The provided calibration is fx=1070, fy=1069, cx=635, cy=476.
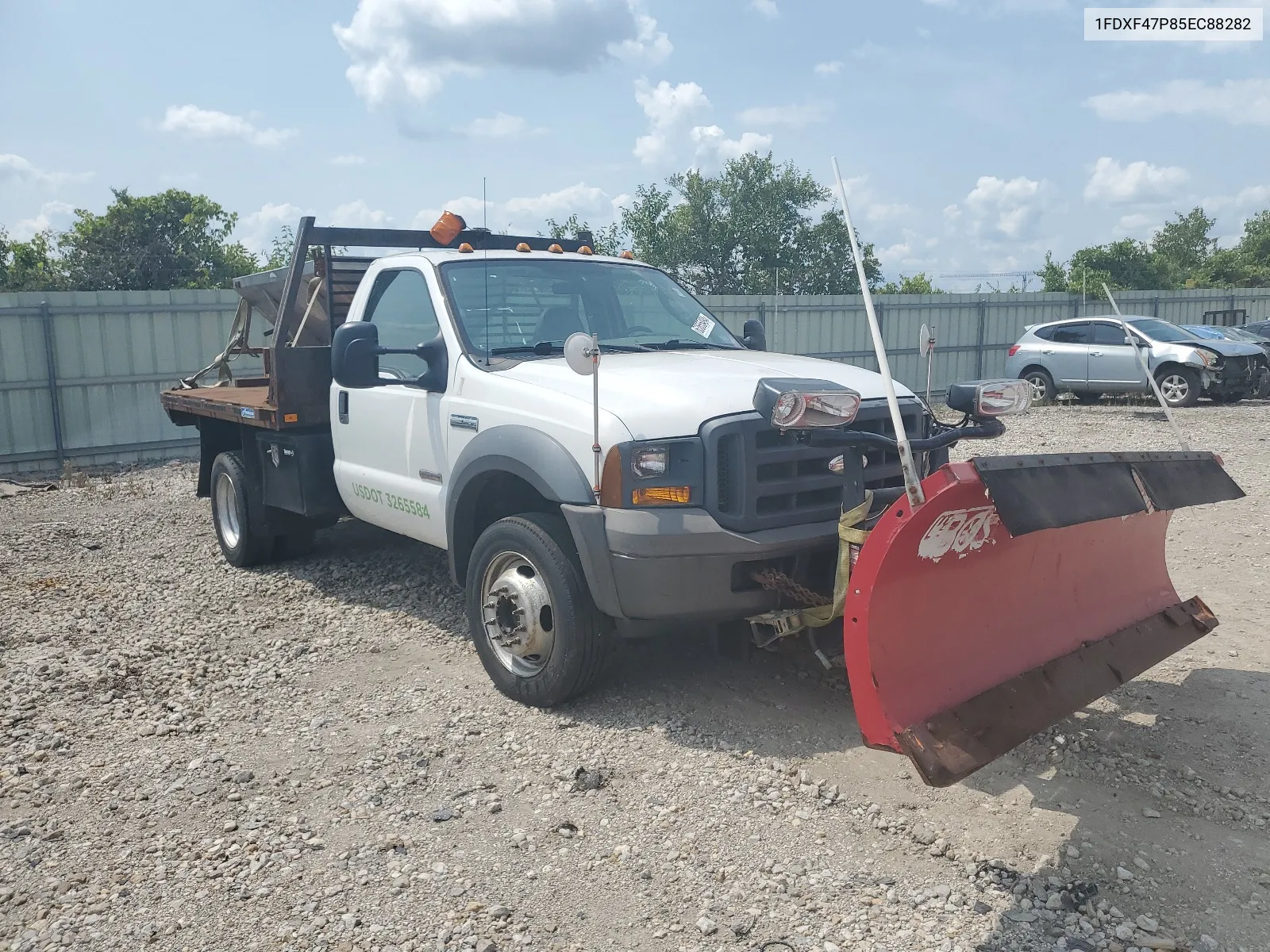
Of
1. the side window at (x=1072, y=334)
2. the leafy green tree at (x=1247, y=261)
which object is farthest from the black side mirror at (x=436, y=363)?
the leafy green tree at (x=1247, y=261)

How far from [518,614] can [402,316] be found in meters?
2.00

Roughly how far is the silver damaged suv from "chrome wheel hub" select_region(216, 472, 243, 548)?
13.6m

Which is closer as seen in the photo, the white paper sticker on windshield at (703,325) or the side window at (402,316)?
the side window at (402,316)

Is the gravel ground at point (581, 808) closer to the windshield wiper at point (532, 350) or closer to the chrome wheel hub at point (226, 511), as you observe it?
the windshield wiper at point (532, 350)

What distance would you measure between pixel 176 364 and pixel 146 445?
117 centimetres

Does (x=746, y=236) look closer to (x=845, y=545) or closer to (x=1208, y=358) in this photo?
(x=1208, y=358)

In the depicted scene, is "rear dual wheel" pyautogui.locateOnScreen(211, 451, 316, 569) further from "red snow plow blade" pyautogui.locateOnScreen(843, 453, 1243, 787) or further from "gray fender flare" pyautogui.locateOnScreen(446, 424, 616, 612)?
"red snow plow blade" pyautogui.locateOnScreen(843, 453, 1243, 787)

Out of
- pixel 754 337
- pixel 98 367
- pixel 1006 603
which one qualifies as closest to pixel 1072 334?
pixel 754 337

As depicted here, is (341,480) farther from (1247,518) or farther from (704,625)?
(1247,518)

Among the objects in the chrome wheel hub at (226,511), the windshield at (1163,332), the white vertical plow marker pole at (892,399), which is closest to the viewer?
the white vertical plow marker pole at (892,399)

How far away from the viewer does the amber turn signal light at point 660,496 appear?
13.7 feet

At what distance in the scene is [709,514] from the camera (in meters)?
4.16

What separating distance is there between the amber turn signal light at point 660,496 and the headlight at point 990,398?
1.13 m

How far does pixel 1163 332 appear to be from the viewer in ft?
57.9
